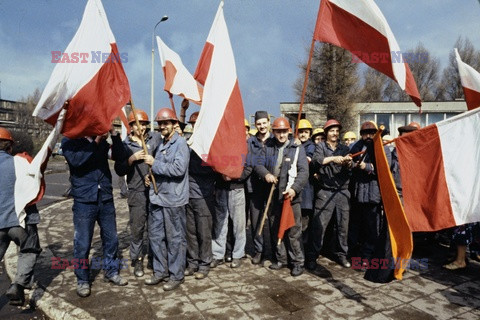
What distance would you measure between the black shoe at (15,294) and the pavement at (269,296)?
0.39ft

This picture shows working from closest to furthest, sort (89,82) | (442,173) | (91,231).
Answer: (442,173) < (89,82) < (91,231)

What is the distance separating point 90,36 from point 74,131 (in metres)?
1.17

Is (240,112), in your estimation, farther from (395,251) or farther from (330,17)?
(395,251)

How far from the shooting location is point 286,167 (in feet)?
15.9

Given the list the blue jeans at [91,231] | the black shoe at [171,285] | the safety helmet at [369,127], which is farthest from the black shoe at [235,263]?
the safety helmet at [369,127]

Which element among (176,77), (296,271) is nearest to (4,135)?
(176,77)

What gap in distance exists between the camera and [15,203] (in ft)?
13.0

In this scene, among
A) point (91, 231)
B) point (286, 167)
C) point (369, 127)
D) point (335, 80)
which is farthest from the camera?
point (335, 80)

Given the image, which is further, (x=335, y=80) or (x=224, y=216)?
(x=335, y=80)

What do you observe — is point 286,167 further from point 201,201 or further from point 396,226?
point 396,226

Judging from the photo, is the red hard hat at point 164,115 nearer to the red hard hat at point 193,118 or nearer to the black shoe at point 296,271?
the red hard hat at point 193,118

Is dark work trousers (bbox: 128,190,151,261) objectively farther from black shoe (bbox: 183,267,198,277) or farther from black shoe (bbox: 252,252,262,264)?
black shoe (bbox: 252,252,262,264)

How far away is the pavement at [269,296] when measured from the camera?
3646 mm

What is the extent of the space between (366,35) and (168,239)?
12.0ft
